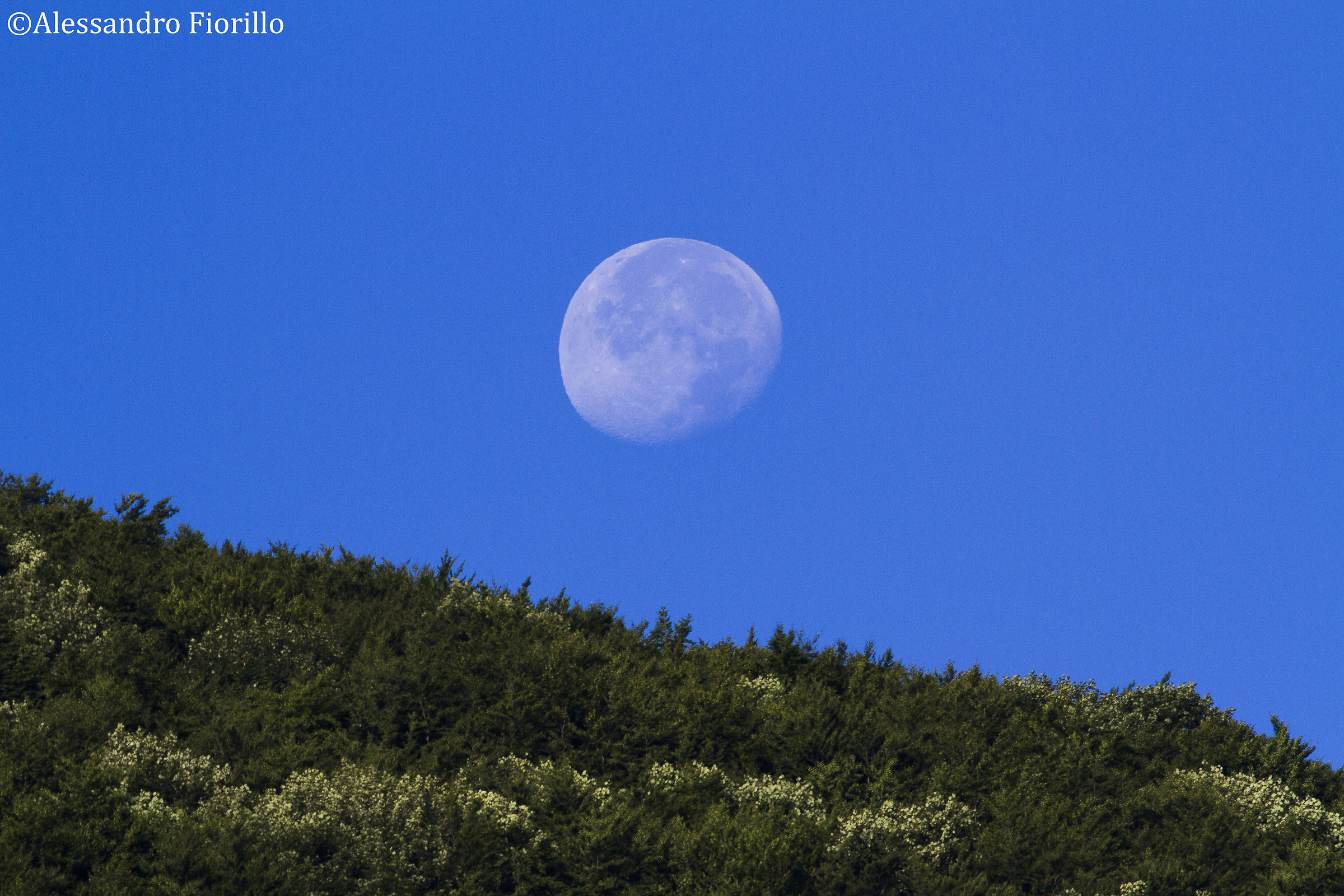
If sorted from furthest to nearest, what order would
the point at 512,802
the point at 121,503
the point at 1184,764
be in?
the point at 121,503
the point at 1184,764
the point at 512,802

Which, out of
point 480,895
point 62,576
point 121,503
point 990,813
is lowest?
point 480,895

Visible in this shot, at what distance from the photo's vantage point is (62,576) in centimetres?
4922

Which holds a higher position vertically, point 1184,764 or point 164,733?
point 1184,764

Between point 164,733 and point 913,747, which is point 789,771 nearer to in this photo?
point 913,747

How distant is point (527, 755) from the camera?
40750 mm

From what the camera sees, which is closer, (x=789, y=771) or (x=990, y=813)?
(x=990, y=813)

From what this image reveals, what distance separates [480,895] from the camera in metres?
31.7

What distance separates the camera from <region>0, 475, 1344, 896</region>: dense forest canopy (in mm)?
31562

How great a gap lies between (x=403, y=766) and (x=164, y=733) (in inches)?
305

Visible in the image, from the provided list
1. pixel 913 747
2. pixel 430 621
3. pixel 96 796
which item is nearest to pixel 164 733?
pixel 96 796

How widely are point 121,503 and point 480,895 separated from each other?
33.3m

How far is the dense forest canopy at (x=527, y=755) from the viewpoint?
31562 mm

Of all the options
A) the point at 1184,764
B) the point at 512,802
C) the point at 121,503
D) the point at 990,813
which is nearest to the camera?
the point at 512,802

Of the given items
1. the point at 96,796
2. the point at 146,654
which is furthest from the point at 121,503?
the point at 96,796
